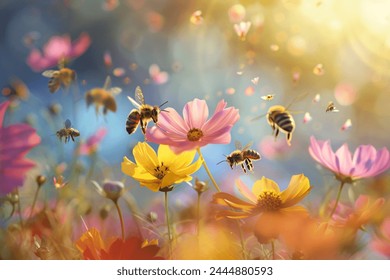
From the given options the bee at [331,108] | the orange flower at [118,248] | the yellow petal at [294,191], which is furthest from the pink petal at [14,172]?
the bee at [331,108]

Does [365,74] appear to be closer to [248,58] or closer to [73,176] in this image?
[248,58]

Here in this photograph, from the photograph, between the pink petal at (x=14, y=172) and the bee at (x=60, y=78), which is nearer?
the pink petal at (x=14, y=172)

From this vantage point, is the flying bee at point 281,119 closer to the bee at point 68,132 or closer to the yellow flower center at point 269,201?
the yellow flower center at point 269,201

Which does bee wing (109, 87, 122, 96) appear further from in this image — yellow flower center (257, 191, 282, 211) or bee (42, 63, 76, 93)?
yellow flower center (257, 191, 282, 211)

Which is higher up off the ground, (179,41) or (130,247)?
(179,41)

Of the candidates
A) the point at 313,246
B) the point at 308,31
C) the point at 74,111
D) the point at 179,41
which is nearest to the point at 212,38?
the point at 179,41

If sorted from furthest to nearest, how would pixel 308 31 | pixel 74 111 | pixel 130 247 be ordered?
pixel 308 31 → pixel 74 111 → pixel 130 247
